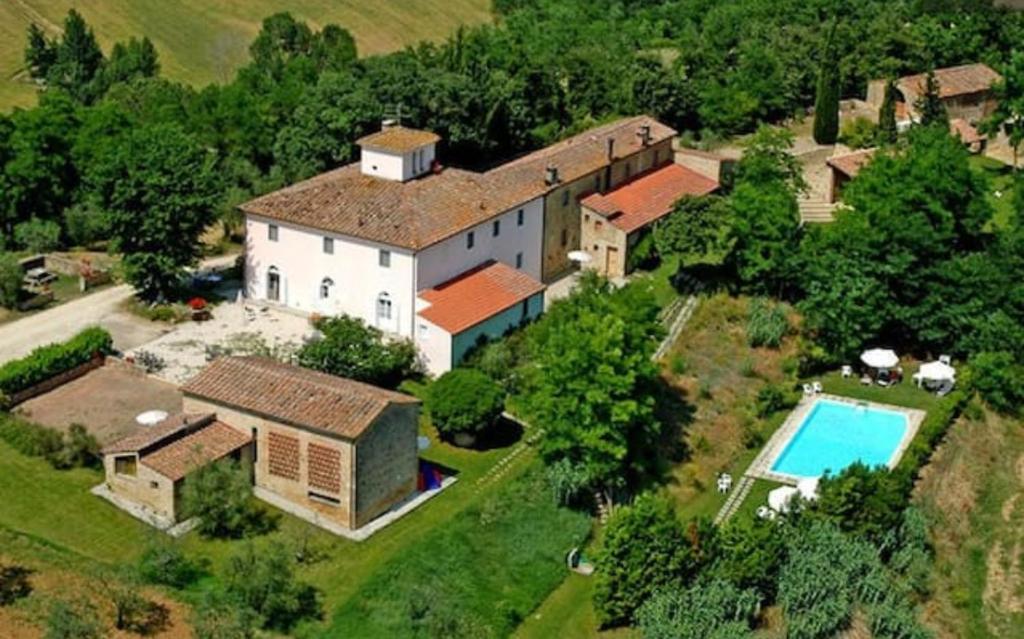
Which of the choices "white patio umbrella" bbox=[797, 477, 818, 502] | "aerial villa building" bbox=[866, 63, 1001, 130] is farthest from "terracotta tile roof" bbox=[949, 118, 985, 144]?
"white patio umbrella" bbox=[797, 477, 818, 502]

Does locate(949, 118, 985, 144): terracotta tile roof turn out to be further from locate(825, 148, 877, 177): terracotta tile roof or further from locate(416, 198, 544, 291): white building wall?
locate(416, 198, 544, 291): white building wall

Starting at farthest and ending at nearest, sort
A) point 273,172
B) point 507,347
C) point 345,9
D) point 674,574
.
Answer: point 345,9
point 273,172
point 507,347
point 674,574

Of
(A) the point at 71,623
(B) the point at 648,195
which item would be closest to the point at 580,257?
(B) the point at 648,195

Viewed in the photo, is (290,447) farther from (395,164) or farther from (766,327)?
(766,327)

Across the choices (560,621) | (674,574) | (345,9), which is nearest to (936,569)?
(674,574)

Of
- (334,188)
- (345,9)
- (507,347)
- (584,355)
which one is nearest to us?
(584,355)

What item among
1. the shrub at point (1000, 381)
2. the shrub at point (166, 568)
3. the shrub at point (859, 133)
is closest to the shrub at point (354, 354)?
→ the shrub at point (166, 568)

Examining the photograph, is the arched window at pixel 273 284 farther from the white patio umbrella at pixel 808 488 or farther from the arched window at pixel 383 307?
the white patio umbrella at pixel 808 488

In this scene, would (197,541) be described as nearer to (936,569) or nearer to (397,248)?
(397,248)
